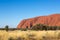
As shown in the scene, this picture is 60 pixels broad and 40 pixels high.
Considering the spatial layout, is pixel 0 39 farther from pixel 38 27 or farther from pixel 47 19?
pixel 47 19

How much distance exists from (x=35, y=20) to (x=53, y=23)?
1344 centimetres

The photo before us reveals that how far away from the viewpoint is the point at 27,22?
426 ft

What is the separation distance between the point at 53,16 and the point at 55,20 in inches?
193

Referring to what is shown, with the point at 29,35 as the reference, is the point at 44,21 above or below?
above

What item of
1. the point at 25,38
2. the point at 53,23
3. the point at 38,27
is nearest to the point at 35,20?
the point at 53,23

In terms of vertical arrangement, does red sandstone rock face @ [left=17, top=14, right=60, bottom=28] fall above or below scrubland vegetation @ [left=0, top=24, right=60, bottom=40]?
above

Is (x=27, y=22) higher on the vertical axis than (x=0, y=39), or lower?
higher

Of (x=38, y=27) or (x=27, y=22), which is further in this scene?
(x=27, y=22)

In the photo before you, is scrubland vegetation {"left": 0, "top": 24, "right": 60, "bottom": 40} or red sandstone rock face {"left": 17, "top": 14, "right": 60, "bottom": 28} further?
red sandstone rock face {"left": 17, "top": 14, "right": 60, "bottom": 28}

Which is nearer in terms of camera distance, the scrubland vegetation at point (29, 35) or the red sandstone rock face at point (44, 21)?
the scrubland vegetation at point (29, 35)

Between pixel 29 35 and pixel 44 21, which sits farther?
pixel 44 21

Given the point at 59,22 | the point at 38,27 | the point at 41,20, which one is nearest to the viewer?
the point at 38,27

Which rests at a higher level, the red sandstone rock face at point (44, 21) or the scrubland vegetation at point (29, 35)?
the red sandstone rock face at point (44, 21)

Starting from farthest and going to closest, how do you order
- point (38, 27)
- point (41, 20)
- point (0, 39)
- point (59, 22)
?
point (41, 20) → point (59, 22) → point (38, 27) → point (0, 39)
